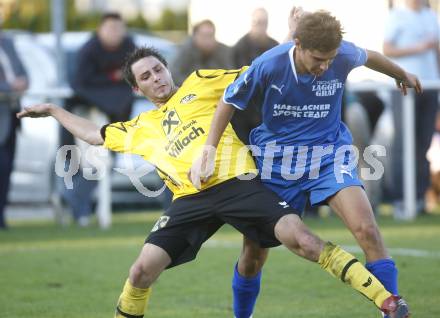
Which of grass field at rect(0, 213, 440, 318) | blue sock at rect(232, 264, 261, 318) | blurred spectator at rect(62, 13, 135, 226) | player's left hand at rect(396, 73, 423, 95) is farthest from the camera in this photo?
blurred spectator at rect(62, 13, 135, 226)

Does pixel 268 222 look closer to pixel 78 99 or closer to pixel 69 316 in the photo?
pixel 69 316

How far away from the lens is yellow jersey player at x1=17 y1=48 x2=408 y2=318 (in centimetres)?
553

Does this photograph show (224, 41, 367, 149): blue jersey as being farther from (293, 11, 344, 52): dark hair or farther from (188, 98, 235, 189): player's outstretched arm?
(293, 11, 344, 52): dark hair

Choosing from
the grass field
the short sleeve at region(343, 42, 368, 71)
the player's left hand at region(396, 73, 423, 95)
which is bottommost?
the grass field

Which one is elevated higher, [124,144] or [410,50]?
[124,144]

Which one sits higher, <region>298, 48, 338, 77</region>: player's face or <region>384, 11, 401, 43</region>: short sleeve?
<region>298, 48, 338, 77</region>: player's face

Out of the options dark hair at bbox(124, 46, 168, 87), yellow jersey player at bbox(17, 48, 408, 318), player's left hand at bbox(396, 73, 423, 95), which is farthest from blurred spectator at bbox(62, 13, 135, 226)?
player's left hand at bbox(396, 73, 423, 95)

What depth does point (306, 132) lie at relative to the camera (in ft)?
20.0

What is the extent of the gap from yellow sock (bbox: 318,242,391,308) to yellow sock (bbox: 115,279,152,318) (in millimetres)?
1057

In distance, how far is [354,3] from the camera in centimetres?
1458

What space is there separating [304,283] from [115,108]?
4642mm

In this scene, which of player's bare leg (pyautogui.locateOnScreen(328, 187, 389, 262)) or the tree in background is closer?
player's bare leg (pyautogui.locateOnScreen(328, 187, 389, 262))

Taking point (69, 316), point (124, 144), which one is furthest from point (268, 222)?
point (69, 316)

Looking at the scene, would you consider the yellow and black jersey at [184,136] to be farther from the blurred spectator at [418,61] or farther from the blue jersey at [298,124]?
the blurred spectator at [418,61]
